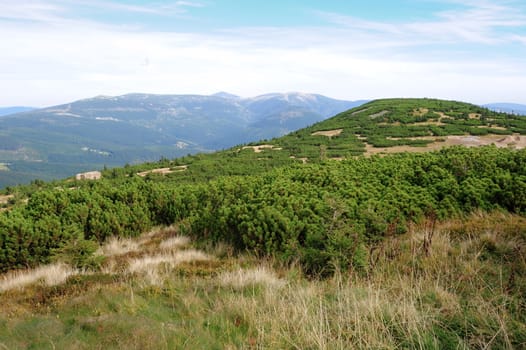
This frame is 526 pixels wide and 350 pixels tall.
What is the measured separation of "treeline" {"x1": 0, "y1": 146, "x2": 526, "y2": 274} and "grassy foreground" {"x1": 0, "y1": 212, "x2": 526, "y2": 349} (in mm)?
599

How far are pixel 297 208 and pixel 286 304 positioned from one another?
3.89 metres

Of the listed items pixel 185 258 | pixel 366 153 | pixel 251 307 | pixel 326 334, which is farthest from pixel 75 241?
pixel 366 153

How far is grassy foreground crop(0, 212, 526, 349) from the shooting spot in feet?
11.8

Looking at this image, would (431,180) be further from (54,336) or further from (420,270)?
(54,336)

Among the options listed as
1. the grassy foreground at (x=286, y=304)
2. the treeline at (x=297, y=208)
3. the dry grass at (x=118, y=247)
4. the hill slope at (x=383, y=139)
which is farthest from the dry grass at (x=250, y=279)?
the hill slope at (x=383, y=139)

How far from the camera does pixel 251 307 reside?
4.37 metres

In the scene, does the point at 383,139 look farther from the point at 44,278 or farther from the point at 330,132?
the point at 44,278

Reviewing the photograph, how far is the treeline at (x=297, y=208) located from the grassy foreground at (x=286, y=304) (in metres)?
0.60

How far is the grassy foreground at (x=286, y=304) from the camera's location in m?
3.59

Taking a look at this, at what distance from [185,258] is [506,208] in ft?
24.3

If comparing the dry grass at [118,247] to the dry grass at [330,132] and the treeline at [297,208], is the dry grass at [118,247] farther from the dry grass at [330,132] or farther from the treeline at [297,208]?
the dry grass at [330,132]

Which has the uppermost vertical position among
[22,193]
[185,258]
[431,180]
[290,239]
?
[431,180]

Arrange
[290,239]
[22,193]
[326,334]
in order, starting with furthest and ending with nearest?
[22,193] < [290,239] < [326,334]

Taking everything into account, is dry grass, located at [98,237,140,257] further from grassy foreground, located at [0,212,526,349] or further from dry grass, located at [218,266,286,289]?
dry grass, located at [218,266,286,289]
